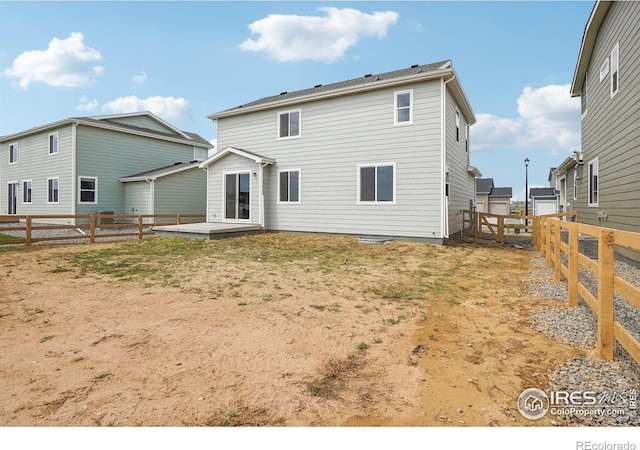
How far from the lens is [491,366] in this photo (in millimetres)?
3068

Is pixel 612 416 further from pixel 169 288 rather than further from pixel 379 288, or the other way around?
pixel 169 288

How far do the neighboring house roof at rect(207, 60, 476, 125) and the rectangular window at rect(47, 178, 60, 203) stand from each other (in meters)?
10.6

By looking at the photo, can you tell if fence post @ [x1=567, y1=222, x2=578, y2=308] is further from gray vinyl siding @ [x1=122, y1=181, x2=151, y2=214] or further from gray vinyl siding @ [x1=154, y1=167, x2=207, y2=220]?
gray vinyl siding @ [x1=122, y1=181, x2=151, y2=214]

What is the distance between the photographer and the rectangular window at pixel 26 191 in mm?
21109

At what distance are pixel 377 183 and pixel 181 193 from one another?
13301 mm

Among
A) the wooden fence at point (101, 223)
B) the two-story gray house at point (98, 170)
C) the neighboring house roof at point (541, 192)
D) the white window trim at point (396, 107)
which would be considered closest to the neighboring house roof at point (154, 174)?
the two-story gray house at point (98, 170)

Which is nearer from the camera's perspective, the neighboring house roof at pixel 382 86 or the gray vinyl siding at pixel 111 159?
the neighboring house roof at pixel 382 86

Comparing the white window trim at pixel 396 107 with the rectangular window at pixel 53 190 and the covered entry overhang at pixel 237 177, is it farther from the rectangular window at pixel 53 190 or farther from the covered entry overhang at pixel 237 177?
the rectangular window at pixel 53 190

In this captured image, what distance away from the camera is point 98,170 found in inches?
746

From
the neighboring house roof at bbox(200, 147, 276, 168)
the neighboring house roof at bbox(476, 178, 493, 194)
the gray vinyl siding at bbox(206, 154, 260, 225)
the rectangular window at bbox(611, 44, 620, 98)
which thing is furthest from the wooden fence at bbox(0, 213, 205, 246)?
the neighboring house roof at bbox(476, 178, 493, 194)

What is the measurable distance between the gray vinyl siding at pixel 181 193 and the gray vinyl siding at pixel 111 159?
2660 mm

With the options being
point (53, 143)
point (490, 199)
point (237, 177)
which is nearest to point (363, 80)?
point (237, 177)

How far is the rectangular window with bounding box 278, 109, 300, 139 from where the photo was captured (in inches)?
559

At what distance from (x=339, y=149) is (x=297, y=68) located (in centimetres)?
402
